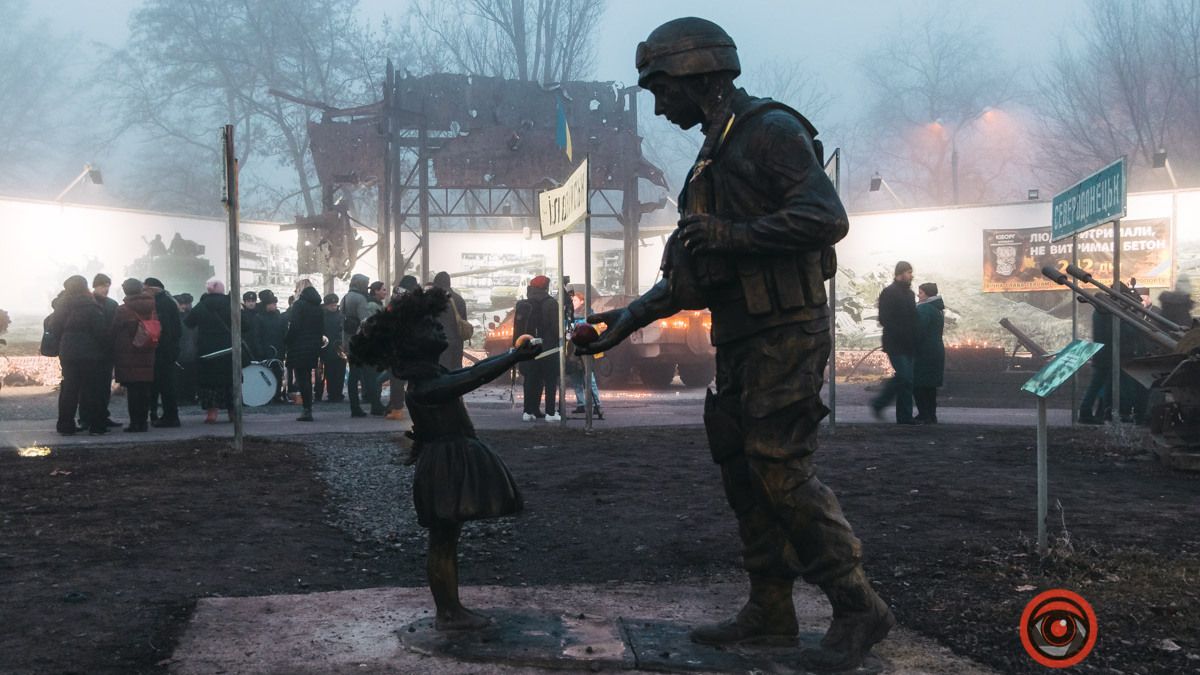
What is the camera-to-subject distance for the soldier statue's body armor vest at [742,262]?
12.8 feet

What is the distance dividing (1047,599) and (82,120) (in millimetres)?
66101

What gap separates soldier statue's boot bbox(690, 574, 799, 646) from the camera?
4.10 metres

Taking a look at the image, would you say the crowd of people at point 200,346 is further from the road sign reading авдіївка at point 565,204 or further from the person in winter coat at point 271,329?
the road sign reading авдіївка at point 565,204

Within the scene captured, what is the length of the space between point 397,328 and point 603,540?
106 inches

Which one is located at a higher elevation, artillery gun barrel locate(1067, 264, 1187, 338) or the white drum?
artillery gun barrel locate(1067, 264, 1187, 338)

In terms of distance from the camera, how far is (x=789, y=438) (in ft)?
12.7

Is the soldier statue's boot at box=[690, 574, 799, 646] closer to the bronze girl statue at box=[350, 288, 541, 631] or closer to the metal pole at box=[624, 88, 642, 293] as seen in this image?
the bronze girl statue at box=[350, 288, 541, 631]

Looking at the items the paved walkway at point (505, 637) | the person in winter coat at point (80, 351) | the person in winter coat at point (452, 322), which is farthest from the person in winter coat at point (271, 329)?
the paved walkway at point (505, 637)

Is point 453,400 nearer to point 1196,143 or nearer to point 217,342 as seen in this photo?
point 217,342

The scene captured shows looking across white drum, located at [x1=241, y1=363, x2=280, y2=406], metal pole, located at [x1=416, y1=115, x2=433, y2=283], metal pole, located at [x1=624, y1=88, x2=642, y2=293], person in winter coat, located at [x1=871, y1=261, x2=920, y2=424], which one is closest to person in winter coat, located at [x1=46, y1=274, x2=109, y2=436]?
white drum, located at [x1=241, y1=363, x2=280, y2=406]

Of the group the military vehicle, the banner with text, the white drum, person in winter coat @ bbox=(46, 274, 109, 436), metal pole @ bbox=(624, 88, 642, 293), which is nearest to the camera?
the military vehicle

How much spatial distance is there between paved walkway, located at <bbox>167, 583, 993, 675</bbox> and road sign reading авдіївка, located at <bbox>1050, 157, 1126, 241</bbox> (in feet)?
25.2

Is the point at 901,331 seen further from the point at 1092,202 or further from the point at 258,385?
the point at 258,385

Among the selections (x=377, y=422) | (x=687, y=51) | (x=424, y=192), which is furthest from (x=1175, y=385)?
(x=424, y=192)
